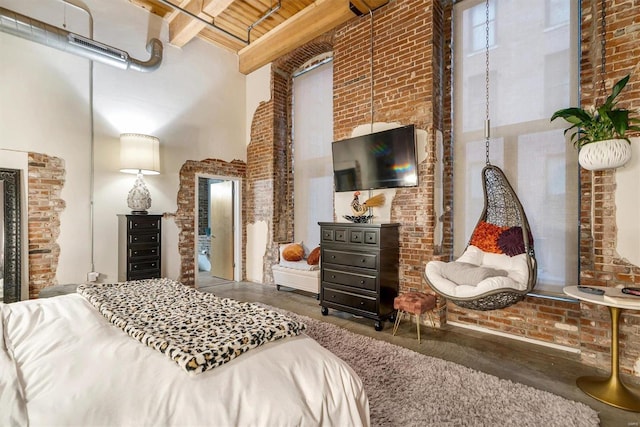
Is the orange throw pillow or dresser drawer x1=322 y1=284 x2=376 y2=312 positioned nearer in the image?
the orange throw pillow

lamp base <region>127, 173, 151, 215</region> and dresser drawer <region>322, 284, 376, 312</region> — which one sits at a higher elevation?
lamp base <region>127, 173, 151, 215</region>

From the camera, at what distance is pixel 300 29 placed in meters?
4.54

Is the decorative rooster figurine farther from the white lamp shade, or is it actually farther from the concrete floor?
the white lamp shade

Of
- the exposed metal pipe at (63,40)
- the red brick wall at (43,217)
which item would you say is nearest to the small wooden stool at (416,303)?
the red brick wall at (43,217)

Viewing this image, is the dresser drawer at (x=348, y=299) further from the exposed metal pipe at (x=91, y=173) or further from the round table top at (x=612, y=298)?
the exposed metal pipe at (x=91, y=173)

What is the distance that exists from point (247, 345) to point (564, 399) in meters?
2.11

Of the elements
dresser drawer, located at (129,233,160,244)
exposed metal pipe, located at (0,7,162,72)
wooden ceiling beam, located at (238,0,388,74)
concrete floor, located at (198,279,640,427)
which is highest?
wooden ceiling beam, located at (238,0,388,74)

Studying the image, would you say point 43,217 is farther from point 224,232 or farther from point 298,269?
point 298,269

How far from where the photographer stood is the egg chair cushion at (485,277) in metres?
2.47

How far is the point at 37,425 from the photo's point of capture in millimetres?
873

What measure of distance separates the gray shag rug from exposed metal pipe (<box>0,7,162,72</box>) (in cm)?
458

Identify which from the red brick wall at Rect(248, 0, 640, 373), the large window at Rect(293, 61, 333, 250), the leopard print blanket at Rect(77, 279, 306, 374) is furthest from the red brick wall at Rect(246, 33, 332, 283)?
the leopard print blanket at Rect(77, 279, 306, 374)

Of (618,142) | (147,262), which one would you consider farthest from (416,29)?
(147,262)

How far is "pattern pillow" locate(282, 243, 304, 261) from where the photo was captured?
15.8 ft
